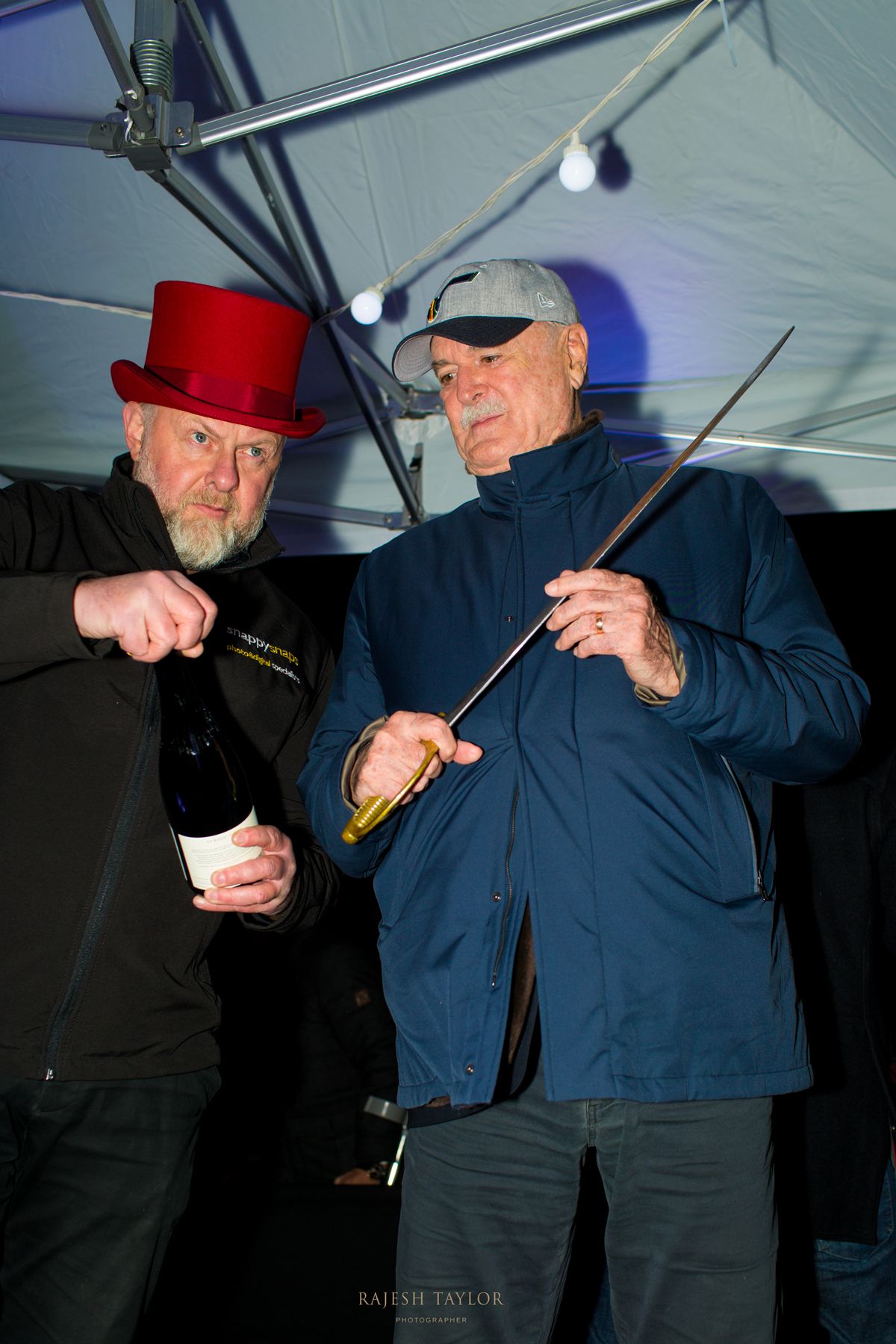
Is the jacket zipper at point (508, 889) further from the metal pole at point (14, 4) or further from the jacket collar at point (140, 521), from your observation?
the metal pole at point (14, 4)

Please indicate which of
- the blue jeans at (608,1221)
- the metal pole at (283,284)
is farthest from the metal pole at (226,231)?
the blue jeans at (608,1221)

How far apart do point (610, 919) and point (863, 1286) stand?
1.42 meters

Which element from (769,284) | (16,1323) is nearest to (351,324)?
(769,284)

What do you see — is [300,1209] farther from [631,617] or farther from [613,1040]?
[631,617]

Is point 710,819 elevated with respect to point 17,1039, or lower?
elevated

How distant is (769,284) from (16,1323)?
287 centimetres

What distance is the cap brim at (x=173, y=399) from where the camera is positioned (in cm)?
188

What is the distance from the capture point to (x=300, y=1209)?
2617mm

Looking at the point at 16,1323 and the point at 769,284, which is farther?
the point at 769,284

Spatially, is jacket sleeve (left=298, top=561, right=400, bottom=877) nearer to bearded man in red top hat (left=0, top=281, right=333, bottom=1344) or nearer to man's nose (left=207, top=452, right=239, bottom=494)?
bearded man in red top hat (left=0, top=281, right=333, bottom=1344)

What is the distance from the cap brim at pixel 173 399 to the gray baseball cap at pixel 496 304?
1.11ft

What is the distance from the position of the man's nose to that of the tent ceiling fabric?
3.70 feet

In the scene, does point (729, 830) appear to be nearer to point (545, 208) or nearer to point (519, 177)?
point (519, 177)

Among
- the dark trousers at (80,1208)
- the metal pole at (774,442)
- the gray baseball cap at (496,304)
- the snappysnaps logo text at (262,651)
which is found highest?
the metal pole at (774,442)
